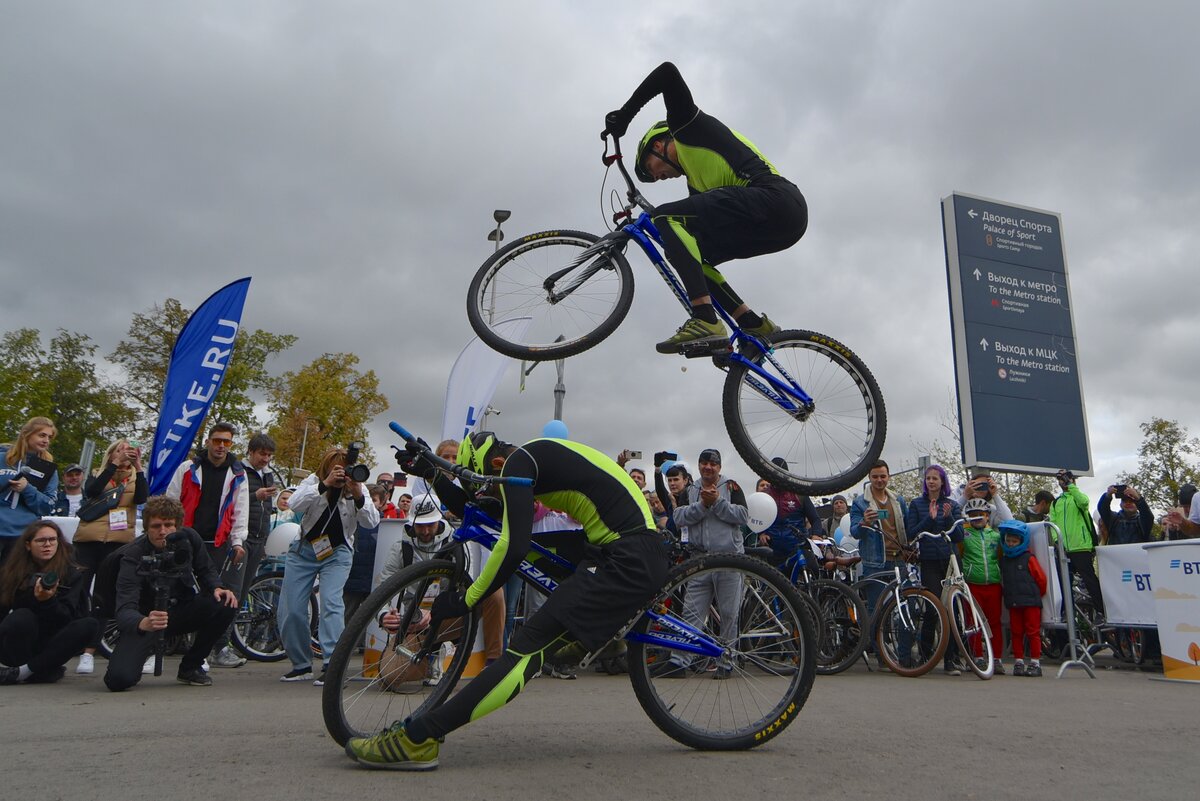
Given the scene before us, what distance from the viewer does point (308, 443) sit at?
138 feet

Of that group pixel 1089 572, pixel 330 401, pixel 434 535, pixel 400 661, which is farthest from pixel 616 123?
pixel 330 401

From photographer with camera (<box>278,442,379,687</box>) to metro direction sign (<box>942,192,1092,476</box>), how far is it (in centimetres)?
852

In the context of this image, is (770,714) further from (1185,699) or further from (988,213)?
(988,213)

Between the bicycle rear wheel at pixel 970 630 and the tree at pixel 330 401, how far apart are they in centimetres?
3281

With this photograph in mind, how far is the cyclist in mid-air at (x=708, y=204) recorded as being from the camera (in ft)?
14.9

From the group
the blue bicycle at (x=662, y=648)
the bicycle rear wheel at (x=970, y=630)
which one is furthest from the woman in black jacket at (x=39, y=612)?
the bicycle rear wheel at (x=970, y=630)

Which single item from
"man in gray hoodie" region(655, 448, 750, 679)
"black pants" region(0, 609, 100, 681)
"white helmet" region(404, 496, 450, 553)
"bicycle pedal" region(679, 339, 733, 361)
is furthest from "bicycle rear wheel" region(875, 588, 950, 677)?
"black pants" region(0, 609, 100, 681)

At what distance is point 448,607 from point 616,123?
9.25 ft

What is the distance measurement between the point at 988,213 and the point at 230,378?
35423 millimetres

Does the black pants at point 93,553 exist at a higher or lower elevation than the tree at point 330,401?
lower

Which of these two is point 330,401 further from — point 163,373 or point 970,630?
point 970,630

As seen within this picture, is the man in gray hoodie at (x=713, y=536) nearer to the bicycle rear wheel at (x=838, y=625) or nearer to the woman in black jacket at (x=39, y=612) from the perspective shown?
the bicycle rear wheel at (x=838, y=625)

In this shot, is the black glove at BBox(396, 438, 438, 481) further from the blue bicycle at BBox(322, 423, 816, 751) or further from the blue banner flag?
the blue banner flag

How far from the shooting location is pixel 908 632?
333 inches
